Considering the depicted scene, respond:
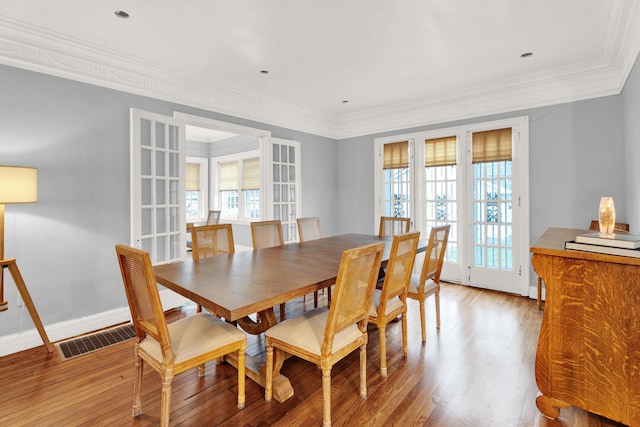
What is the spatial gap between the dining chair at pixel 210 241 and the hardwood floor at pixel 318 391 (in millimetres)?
750

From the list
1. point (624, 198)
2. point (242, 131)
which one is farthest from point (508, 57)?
point (242, 131)

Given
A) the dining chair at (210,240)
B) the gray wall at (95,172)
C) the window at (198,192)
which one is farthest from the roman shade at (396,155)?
the window at (198,192)

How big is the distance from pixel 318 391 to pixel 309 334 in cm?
52

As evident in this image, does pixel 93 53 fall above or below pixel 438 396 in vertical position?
above

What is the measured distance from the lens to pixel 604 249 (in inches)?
61.5

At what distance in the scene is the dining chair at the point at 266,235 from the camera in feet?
10.7

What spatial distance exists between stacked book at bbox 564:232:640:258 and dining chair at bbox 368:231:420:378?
2.97ft

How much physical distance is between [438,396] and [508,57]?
330cm

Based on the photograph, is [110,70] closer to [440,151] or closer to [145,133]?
[145,133]

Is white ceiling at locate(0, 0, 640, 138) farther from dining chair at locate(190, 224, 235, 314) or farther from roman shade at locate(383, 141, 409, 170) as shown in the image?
dining chair at locate(190, 224, 235, 314)

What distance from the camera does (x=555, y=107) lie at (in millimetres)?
3730

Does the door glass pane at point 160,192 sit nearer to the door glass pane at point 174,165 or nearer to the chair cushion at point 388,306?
the door glass pane at point 174,165

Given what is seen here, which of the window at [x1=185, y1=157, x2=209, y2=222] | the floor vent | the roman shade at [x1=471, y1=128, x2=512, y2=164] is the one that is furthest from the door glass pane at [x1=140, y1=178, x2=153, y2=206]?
the window at [x1=185, y1=157, x2=209, y2=222]

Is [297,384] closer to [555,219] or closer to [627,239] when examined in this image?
[627,239]
